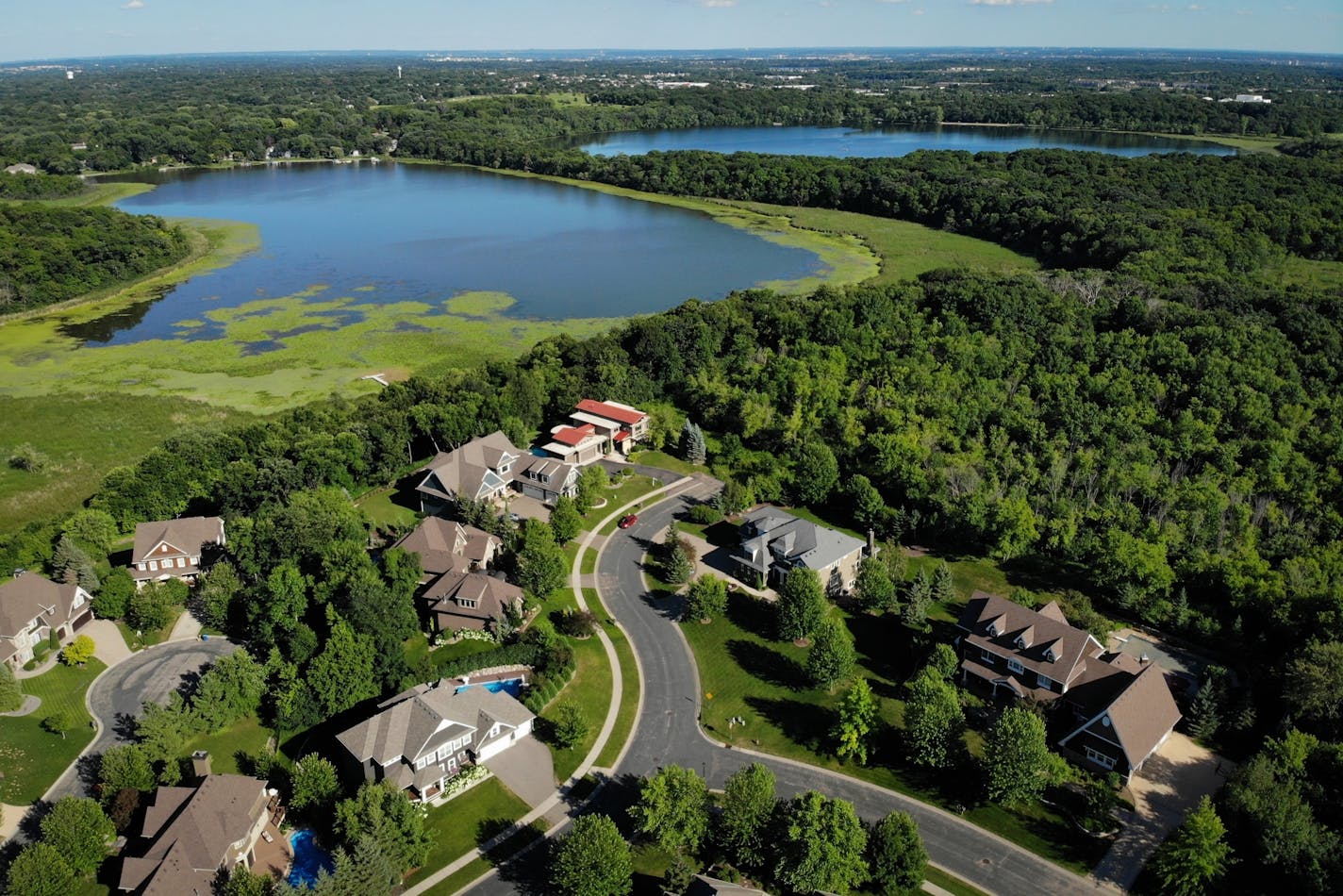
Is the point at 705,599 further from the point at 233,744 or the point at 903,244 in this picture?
the point at 903,244

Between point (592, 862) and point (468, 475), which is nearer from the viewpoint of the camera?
point (592, 862)

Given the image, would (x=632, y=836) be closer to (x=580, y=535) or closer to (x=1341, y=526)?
(x=580, y=535)

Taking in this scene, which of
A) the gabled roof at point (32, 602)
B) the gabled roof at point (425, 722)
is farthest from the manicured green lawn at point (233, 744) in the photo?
the gabled roof at point (32, 602)

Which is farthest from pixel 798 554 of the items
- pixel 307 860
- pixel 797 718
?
pixel 307 860

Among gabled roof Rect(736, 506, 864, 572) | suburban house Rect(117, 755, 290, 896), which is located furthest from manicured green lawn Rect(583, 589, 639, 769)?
suburban house Rect(117, 755, 290, 896)

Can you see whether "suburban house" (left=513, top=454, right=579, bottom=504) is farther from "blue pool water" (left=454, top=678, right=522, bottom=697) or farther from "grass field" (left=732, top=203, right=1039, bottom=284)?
"grass field" (left=732, top=203, right=1039, bottom=284)

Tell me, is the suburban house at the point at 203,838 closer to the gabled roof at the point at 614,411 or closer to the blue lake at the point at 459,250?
the gabled roof at the point at 614,411

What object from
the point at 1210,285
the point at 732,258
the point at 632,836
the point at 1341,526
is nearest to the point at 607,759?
the point at 632,836
